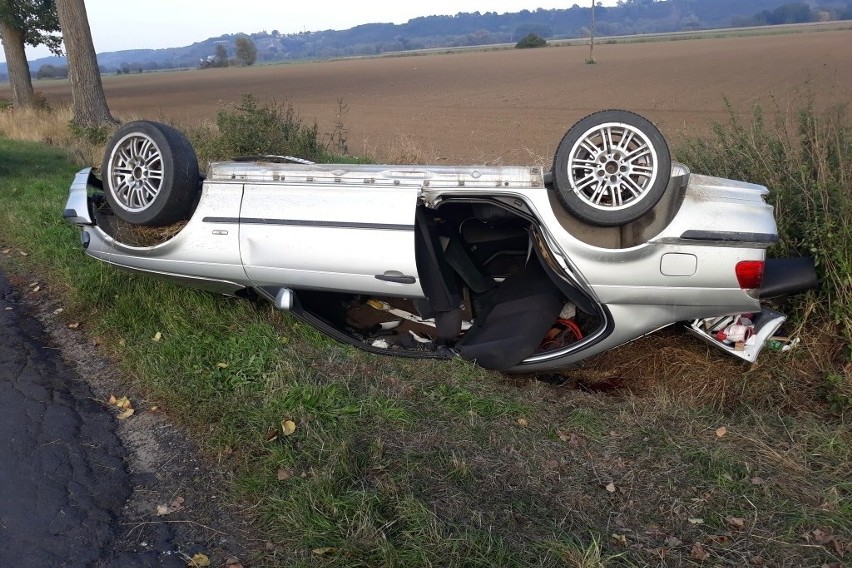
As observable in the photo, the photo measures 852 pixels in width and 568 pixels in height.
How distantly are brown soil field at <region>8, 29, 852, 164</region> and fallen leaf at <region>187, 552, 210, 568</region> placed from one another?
575 cm

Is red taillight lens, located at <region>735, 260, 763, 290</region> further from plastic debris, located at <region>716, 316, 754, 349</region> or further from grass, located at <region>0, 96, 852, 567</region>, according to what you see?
grass, located at <region>0, 96, 852, 567</region>

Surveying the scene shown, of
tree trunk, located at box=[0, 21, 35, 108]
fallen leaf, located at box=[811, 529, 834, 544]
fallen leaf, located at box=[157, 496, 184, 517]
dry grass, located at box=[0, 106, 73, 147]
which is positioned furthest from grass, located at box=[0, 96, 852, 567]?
tree trunk, located at box=[0, 21, 35, 108]

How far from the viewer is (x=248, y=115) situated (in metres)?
9.62

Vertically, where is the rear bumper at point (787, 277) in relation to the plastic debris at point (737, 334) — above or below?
above

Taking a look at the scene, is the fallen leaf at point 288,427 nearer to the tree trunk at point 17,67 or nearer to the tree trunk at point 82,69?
the tree trunk at point 82,69

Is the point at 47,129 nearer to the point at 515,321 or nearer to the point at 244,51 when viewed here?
the point at 515,321

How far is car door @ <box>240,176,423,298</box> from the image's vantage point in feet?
15.4

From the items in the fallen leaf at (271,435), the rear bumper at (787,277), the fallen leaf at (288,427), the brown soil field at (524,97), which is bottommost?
the brown soil field at (524,97)

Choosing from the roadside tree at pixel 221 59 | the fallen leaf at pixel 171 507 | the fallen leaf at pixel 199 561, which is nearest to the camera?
the fallen leaf at pixel 199 561

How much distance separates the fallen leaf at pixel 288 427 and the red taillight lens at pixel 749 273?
8.47 ft

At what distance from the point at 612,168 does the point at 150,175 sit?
3.08 metres

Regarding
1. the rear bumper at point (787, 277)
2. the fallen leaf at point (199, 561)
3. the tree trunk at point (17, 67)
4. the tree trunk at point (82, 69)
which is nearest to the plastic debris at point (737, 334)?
the rear bumper at point (787, 277)

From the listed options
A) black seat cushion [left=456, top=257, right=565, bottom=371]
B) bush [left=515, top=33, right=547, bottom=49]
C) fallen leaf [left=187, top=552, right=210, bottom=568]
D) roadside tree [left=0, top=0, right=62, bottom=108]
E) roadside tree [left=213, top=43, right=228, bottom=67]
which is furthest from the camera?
roadside tree [left=213, top=43, right=228, bottom=67]

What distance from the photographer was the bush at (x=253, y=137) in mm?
9391
